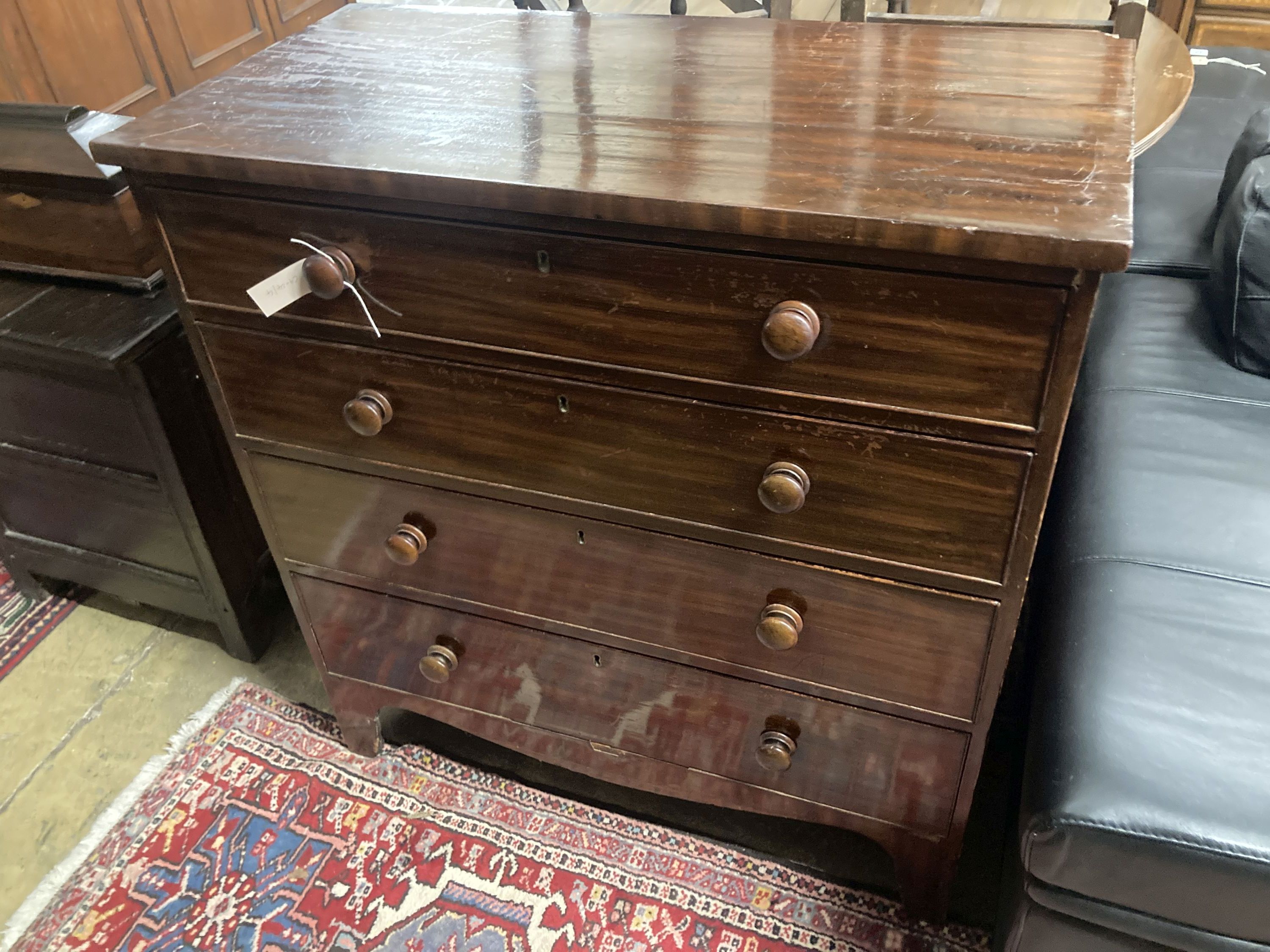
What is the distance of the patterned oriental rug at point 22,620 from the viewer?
154 centimetres

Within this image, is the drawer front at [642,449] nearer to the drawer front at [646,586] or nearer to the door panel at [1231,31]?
the drawer front at [646,586]

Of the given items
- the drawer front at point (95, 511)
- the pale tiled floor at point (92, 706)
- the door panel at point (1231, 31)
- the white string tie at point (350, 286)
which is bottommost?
the pale tiled floor at point (92, 706)

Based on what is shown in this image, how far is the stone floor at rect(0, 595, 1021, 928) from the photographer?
1221 mm

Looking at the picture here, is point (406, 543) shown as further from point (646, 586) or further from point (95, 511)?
point (95, 511)

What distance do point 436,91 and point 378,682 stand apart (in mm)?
744

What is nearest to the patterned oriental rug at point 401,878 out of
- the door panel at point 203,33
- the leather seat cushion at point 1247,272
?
the leather seat cushion at point 1247,272

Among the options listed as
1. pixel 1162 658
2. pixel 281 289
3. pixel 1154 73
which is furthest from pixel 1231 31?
pixel 281 289

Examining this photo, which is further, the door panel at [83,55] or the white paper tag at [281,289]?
the door panel at [83,55]

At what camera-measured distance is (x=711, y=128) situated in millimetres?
780

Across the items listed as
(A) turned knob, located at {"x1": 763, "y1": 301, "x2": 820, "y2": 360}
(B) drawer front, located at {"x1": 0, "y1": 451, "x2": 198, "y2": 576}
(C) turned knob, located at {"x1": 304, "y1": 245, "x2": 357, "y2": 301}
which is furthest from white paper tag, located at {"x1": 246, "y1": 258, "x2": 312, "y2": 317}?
(B) drawer front, located at {"x1": 0, "y1": 451, "x2": 198, "y2": 576}

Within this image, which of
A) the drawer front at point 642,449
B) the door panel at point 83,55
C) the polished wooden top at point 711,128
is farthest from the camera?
the door panel at point 83,55

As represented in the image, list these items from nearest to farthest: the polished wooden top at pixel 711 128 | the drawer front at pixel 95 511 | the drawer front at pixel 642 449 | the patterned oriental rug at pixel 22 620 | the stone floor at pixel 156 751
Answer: the polished wooden top at pixel 711 128 < the drawer front at pixel 642 449 < the stone floor at pixel 156 751 < the drawer front at pixel 95 511 < the patterned oriental rug at pixel 22 620

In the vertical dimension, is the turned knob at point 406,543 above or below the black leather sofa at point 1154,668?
above

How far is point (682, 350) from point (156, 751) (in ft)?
3.57
